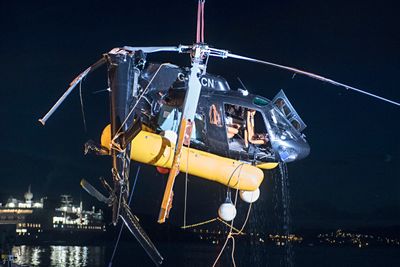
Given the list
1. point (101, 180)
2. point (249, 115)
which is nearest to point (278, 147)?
point (249, 115)

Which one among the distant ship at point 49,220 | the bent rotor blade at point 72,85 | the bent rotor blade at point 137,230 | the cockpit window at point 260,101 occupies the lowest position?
the bent rotor blade at point 137,230

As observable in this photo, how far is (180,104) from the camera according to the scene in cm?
1180

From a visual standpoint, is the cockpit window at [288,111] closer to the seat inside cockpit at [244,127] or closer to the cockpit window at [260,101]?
the cockpit window at [260,101]

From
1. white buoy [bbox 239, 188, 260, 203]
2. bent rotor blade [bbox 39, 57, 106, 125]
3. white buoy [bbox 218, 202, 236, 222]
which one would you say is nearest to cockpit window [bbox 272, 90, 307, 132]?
white buoy [bbox 239, 188, 260, 203]

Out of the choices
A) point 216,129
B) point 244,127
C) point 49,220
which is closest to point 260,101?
point 244,127

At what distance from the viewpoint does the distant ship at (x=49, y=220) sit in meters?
166

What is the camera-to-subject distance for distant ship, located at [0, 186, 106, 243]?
166m

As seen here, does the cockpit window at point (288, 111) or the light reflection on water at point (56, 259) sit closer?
the cockpit window at point (288, 111)

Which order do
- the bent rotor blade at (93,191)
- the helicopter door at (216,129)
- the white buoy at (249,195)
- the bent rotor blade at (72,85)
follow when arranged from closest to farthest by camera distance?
1. the bent rotor blade at (72,85)
2. the bent rotor blade at (93,191)
3. the helicopter door at (216,129)
4. the white buoy at (249,195)

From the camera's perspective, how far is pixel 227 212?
1169 centimetres

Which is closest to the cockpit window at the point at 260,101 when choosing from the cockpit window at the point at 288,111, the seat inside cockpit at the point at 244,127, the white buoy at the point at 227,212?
the seat inside cockpit at the point at 244,127

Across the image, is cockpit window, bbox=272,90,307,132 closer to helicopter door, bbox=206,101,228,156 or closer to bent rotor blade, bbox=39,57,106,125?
helicopter door, bbox=206,101,228,156

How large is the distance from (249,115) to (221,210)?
2.60m

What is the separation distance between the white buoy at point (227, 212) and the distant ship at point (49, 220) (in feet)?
501
